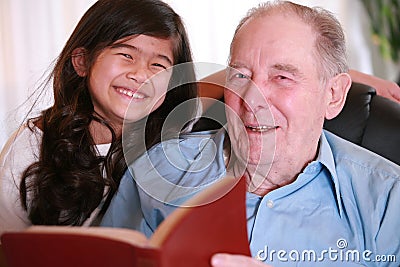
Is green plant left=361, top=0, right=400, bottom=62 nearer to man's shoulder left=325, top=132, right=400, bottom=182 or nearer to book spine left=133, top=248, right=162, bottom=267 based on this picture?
man's shoulder left=325, top=132, right=400, bottom=182

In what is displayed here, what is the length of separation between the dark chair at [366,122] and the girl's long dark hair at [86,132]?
0.09 m

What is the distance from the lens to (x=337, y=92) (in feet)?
4.75

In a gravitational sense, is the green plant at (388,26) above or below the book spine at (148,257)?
below

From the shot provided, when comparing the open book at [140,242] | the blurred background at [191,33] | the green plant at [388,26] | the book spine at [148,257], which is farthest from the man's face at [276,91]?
the green plant at [388,26]

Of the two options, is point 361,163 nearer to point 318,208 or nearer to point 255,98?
point 318,208

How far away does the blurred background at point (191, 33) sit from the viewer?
9.98 ft

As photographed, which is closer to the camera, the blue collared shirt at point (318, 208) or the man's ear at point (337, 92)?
the blue collared shirt at point (318, 208)

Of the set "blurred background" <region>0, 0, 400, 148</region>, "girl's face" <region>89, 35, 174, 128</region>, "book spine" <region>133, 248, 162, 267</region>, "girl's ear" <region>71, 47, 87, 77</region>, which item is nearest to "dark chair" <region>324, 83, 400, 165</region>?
"girl's face" <region>89, 35, 174, 128</region>

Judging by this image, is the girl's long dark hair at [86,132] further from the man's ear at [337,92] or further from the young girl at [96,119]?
the man's ear at [337,92]

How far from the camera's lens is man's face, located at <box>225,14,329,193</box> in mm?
1354

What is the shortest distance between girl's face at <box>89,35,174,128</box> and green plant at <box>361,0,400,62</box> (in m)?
2.21

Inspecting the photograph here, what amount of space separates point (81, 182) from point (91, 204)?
61 millimetres

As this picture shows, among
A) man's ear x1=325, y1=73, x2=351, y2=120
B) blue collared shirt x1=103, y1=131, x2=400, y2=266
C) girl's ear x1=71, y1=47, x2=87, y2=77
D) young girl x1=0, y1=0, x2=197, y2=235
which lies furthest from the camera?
girl's ear x1=71, y1=47, x2=87, y2=77

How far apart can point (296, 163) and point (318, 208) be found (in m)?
0.12
